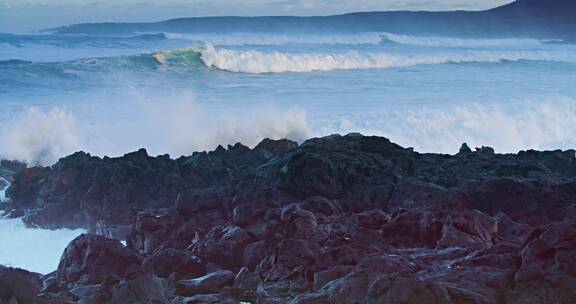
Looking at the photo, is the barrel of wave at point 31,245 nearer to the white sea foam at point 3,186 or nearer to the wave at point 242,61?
the white sea foam at point 3,186

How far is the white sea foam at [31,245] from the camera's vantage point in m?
7.71

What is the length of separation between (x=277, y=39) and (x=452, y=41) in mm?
11069

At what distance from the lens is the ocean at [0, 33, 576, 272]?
13.8 m

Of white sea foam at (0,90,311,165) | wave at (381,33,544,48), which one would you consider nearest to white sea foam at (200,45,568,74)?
wave at (381,33,544,48)

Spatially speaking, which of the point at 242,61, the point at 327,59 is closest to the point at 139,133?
the point at 242,61

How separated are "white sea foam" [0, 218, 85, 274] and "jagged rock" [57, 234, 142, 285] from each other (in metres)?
1.57

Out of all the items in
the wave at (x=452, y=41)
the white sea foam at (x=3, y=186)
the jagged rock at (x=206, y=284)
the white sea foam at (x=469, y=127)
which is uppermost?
the wave at (x=452, y=41)

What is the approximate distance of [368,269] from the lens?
4887 millimetres


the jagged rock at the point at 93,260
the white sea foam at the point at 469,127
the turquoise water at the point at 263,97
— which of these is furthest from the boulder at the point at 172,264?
the white sea foam at the point at 469,127

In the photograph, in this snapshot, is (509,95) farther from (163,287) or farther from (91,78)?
(163,287)

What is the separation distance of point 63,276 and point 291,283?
1.58 meters

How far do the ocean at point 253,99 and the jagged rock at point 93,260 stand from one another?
169cm

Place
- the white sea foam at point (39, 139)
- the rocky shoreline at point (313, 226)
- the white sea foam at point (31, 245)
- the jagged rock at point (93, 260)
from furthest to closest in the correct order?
the white sea foam at point (39, 139)
the white sea foam at point (31, 245)
the jagged rock at point (93, 260)
the rocky shoreline at point (313, 226)

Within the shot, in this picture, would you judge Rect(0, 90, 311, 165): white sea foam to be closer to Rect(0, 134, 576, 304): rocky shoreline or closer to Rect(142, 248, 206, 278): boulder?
Rect(0, 134, 576, 304): rocky shoreline
